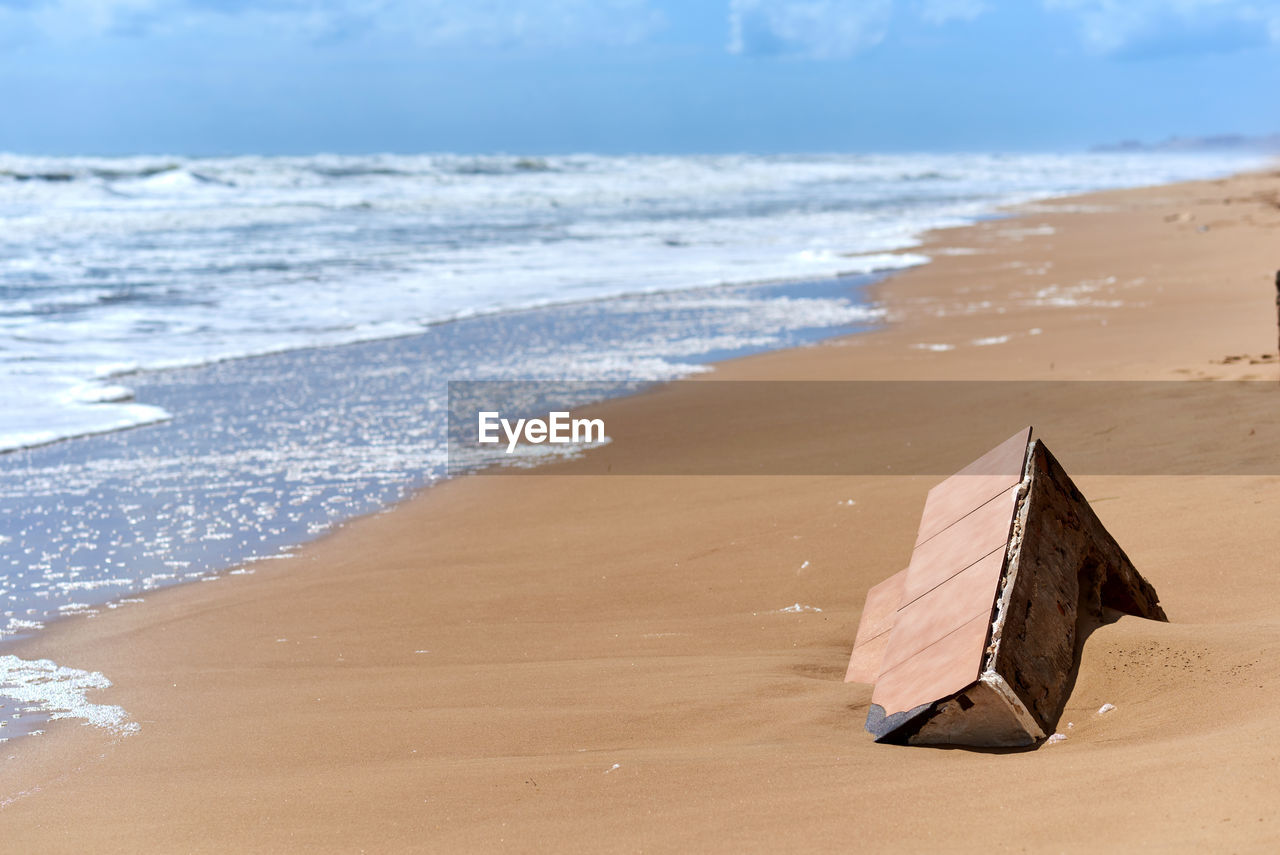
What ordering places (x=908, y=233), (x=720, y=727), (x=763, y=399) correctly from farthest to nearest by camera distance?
1. (x=908, y=233)
2. (x=763, y=399)
3. (x=720, y=727)

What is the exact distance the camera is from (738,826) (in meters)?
2.45

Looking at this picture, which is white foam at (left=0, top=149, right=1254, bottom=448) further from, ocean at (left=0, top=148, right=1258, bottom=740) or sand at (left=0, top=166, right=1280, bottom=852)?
sand at (left=0, top=166, right=1280, bottom=852)

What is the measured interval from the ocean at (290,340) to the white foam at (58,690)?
0.01 meters

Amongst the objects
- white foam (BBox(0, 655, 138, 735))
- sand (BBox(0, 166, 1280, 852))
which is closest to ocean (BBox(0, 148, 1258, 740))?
white foam (BBox(0, 655, 138, 735))

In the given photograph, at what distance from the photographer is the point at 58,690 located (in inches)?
152

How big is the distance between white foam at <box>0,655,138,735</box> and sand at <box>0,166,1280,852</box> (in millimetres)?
63

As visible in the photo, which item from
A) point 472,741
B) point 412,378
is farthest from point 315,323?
point 472,741

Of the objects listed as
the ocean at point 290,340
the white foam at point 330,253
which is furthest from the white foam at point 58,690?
the white foam at point 330,253

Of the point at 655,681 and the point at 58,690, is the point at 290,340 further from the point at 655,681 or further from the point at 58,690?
the point at 655,681

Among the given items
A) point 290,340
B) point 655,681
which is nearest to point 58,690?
point 655,681

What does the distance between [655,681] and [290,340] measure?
28.5ft

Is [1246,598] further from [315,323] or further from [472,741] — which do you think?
[315,323]

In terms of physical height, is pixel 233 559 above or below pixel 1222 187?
below

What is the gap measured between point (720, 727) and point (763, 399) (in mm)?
5011
